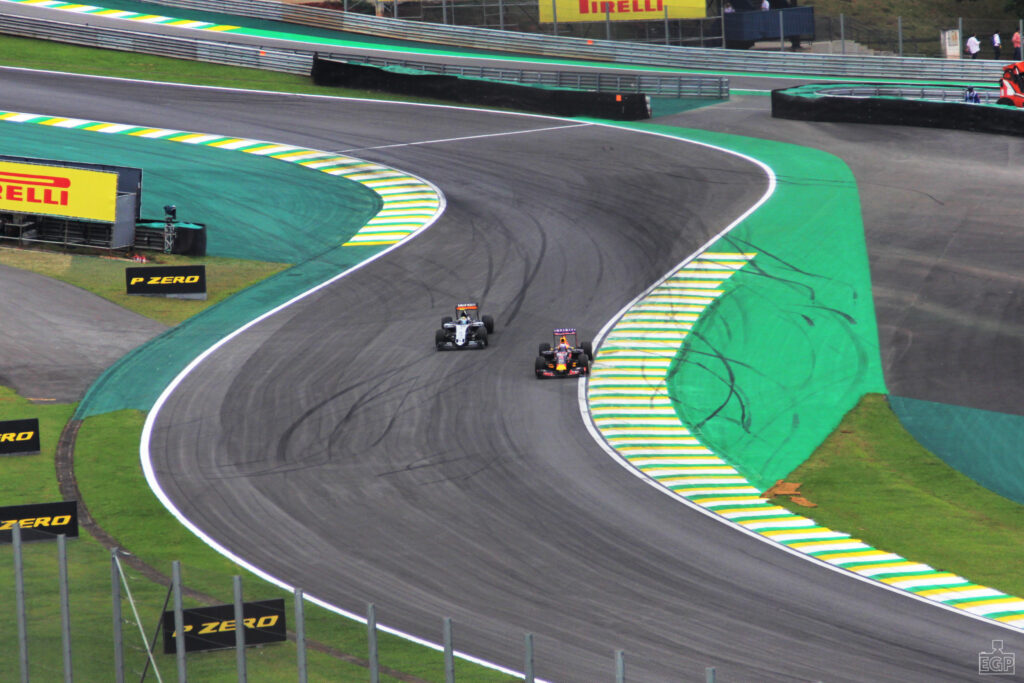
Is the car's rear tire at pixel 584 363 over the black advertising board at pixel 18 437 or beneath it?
over

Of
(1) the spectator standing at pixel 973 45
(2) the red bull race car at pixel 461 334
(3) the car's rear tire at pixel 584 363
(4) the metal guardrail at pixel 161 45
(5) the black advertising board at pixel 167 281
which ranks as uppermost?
(4) the metal guardrail at pixel 161 45

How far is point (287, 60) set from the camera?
174 ft

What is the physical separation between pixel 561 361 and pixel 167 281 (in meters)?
10.9

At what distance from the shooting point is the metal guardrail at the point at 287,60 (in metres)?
50.1

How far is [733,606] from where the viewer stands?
16.5 m

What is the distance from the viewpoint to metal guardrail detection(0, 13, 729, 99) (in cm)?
5009

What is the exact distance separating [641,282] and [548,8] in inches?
1203

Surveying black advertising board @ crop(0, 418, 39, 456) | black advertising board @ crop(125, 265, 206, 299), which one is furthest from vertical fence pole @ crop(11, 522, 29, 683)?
black advertising board @ crop(125, 265, 206, 299)

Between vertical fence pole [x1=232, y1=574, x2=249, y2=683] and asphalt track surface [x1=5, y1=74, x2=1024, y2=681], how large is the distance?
3.94 meters

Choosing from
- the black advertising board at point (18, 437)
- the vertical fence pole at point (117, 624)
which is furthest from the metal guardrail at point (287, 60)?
the vertical fence pole at point (117, 624)

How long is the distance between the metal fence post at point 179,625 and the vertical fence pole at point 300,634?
1.01 meters

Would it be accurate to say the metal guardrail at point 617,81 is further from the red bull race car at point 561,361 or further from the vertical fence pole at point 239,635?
the vertical fence pole at point 239,635

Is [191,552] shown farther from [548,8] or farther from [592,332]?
[548,8]

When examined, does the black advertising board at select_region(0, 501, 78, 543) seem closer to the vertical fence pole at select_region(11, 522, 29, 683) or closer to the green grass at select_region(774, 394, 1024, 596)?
the vertical fence pole at select_region(11, 522, 29, 683)
